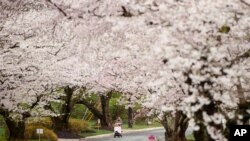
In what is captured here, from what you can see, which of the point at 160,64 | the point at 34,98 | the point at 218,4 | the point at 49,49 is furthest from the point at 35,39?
the point at 218,4

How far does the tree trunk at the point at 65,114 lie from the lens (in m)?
40.1

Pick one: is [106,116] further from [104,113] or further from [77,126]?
[77,126]

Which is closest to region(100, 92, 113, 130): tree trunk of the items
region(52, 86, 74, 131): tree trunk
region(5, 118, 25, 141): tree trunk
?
region(52, 86, 74, 131): tree trunk

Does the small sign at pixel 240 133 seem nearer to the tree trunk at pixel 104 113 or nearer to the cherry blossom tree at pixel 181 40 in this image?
the cherry blossom tree at pixel 181 40

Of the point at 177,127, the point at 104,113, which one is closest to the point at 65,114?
the point at 104,113

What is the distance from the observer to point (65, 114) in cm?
4053

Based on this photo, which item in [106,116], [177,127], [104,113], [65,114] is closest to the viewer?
[177,127]

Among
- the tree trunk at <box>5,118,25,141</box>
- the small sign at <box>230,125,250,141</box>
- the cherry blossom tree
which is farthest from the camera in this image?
the tree trunk at <box>5,118,25,141</box>

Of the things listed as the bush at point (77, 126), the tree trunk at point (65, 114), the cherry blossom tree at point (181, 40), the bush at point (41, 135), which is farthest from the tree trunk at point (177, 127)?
the bush at point (77, 126)

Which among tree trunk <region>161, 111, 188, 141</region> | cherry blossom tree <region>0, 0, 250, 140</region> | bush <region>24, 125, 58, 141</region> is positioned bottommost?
bush <region>24, 125, 58, 141</region>

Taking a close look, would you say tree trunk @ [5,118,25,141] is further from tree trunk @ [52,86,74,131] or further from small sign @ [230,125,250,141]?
small sign @ [230,125,250,141]

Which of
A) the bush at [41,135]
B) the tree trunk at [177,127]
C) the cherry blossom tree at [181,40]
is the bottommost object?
the bush at [41,135]

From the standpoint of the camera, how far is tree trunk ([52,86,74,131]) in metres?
40.1

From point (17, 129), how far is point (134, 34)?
16.1m
